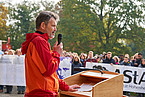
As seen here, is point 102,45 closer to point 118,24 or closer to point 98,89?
point 118,24

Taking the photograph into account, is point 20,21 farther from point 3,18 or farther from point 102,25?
point 102,25

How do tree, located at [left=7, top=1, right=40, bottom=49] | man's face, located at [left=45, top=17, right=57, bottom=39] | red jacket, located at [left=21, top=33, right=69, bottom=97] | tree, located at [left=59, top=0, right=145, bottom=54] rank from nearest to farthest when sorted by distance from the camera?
red jacket, located at [left=21, top=33, right=69, bottom=97]
man's face, located at [left=45, top=17, right=57, bottom=39]
tree, located at [left=59, top=0, right=145, bottom=54]
tree, located at [left=7, top=1, right=40, bottom=49]

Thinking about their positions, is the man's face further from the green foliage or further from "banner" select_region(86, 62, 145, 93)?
the green foliage

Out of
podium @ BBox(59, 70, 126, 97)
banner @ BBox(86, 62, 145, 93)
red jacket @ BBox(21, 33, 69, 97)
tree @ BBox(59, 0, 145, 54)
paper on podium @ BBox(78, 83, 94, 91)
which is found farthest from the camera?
tree @ BBox(59, 0, 145, 54)

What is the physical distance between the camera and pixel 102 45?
108 ft

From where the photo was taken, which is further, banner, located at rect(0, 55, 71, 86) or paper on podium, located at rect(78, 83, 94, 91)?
banner, located at rect(0, 55, 71, 86)

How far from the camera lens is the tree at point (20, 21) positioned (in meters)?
40.6

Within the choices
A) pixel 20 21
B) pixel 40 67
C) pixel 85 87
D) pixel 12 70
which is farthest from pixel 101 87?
pixel 20 21

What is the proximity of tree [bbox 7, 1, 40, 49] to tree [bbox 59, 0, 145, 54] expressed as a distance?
9.24m

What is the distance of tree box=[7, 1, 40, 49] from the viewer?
40562 millimetres

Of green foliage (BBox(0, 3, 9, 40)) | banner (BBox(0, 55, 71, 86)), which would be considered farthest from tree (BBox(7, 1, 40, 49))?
banner (BBox(0, 55, 71, 86))

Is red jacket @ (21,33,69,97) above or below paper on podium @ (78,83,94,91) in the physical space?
above

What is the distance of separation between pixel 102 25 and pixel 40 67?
Result: 29874 millimetres

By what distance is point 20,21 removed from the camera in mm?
41062
